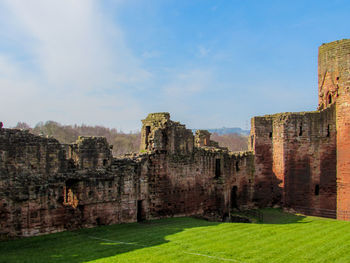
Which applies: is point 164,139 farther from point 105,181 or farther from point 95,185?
point 95,185

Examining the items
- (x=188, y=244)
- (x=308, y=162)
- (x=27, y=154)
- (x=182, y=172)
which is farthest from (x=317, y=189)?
(x=27, y=154)

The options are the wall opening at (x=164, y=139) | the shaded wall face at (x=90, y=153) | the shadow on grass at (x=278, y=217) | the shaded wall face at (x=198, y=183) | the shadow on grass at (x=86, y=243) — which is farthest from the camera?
the shadow on grass at (x=278, y=217)

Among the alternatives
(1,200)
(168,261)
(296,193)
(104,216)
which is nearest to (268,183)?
(296,193)

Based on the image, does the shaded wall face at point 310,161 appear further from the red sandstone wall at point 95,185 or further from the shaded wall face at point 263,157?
the red sandstone wall at point 95,185

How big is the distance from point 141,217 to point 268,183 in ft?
35.4

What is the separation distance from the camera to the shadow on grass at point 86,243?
1153cm

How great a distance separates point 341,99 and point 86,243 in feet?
60.2

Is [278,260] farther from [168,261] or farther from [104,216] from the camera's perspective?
[104,216]

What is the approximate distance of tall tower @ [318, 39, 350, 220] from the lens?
23.1m

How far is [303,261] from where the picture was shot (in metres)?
11.4

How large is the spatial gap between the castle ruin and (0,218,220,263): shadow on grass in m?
0.67

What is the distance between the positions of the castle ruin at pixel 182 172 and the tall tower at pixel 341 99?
0.21 ft

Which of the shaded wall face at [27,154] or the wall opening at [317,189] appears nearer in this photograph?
the shaded wall face at [27,154]

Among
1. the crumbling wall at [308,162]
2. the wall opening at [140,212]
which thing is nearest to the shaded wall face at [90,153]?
the wall opening at [140,212]
